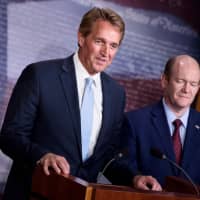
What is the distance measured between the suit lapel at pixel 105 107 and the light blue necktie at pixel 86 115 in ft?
0.20

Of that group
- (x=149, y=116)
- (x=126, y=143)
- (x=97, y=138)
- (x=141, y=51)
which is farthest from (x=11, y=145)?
(x=141, y=51)

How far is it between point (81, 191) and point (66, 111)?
898 mm

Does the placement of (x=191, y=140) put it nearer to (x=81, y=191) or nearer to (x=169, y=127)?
(x=169, y=127)

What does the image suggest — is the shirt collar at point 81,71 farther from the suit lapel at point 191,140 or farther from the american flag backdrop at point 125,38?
the american flag backdrop at point 125,38

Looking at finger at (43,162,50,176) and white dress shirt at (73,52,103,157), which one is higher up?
white dress shirt at (73,52,103,157)

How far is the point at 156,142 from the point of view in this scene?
142 inches

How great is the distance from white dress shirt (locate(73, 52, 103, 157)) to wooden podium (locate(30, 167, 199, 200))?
61 centimetres

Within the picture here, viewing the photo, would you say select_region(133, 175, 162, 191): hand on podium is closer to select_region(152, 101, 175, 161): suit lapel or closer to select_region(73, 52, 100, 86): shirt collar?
select_region(73, 52, 100, 86): shirt collar

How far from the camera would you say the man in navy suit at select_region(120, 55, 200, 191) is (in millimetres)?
3537

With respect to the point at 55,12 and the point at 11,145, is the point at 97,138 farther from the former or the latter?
the point at 55,12

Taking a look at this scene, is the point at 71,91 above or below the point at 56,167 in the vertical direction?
above

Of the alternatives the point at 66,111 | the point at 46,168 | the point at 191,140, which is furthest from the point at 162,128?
the point at 46,168

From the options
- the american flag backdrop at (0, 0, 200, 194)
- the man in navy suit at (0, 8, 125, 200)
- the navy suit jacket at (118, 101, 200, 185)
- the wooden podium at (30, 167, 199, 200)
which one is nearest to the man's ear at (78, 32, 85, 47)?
the man in navy suit at (0, 8, 125, 200)

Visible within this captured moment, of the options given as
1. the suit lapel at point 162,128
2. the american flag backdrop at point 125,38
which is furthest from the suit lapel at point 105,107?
the american flag backdrop at point 125,38
